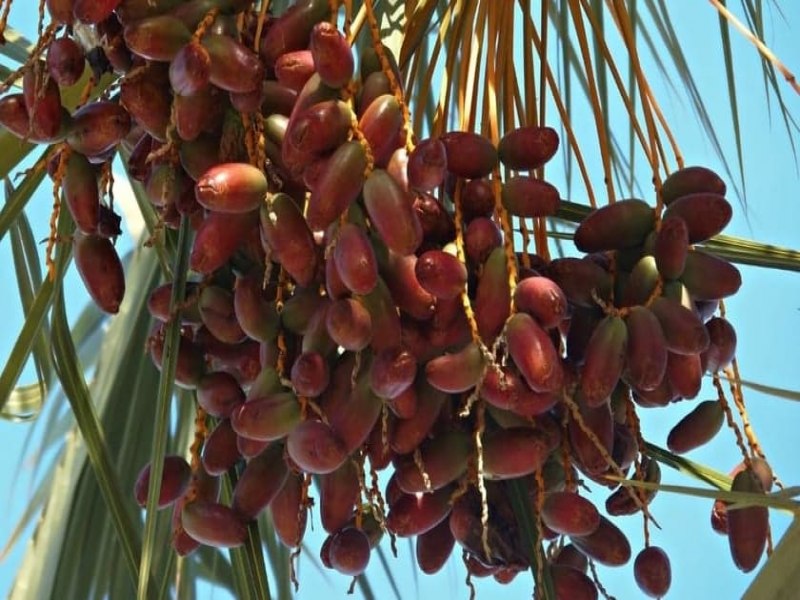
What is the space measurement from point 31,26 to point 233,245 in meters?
2.94

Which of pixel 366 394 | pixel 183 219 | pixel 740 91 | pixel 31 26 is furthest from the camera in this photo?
pixel 740 91

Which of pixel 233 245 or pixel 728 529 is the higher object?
pixel 233 245

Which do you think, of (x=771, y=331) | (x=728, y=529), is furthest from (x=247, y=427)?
(x=771, y=331)

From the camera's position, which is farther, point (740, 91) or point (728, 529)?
point (740, 91)

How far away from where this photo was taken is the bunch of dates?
0.81 meters

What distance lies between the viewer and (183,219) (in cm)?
92

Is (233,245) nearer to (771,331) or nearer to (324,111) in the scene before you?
(324,111)

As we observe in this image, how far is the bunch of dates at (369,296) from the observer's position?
0.81 metres

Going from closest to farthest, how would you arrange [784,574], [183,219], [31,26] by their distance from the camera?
1. [784,574]
2. [183,219]
3. [31,26]

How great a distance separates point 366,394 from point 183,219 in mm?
203

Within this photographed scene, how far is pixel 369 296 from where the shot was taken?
80cm

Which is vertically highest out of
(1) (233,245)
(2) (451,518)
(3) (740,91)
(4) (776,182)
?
(3) (740,91)

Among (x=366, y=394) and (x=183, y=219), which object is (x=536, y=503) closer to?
(x=366, y=394)

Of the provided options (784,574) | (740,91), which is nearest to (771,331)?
(740,91)
